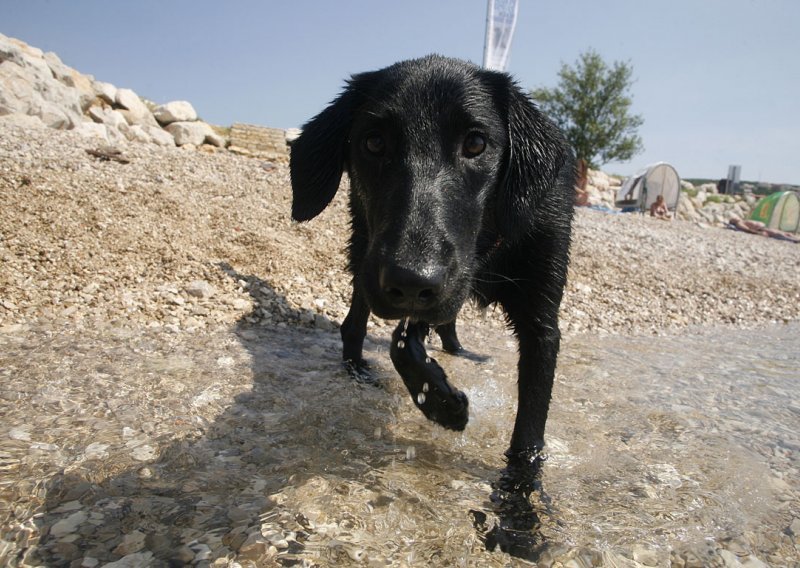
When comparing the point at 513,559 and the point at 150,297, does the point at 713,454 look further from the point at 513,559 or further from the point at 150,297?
the point at 150,297

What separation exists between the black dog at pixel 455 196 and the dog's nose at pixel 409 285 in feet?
0.16

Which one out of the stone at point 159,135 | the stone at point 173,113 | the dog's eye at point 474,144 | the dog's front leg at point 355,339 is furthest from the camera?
the stone at point 173,113

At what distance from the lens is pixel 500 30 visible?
1476 centimetres

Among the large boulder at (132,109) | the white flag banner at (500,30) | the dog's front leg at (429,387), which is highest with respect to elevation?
the white flag banner at (500,30)

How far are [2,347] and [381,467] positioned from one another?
253 cm

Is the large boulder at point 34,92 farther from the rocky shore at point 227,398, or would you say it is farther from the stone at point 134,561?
the stone at point 134,561

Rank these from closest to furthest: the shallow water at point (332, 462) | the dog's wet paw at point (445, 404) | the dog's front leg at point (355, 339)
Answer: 1. the shallow water at point (332, 462)
2. the dog's wet paw at point (445, 404)
3. the dog's front leg at point (355, 339)

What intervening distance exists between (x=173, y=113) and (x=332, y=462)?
14.8m

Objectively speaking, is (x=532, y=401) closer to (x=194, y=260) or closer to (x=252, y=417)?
(x=252, y=417)

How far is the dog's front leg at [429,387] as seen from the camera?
2.73 m

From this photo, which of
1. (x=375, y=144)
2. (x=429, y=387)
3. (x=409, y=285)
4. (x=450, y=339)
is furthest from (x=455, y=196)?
(x=450, y=339)

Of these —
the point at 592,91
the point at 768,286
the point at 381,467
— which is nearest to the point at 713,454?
the point at 381,467

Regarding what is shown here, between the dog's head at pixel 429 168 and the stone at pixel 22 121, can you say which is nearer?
the dog's head at pixel 429 168

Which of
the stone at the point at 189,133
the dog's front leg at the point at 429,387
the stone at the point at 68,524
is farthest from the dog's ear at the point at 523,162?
the stone at the point at 189,133
